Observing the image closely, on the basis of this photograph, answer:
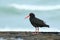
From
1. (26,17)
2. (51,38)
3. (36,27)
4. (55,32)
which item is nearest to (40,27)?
(36,27)

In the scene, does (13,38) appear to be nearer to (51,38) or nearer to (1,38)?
(1,38)

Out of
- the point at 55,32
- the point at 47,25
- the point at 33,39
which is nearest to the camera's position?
the point at 33,39

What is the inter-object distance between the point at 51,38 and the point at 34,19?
638cm

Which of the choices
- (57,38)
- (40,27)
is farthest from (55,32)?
(40,27)

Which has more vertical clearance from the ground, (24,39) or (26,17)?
(26,17)

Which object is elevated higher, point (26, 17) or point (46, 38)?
point (26, 17)

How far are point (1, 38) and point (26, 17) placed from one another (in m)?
7.72

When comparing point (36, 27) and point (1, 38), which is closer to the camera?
point (1, 38)

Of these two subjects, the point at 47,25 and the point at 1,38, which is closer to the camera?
the point at 1,38

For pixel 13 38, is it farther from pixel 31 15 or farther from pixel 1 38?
pixel 31 15

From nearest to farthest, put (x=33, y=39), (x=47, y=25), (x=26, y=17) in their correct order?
(x=33, y=39) < (x=47, y=25) < (x=26, y=17)

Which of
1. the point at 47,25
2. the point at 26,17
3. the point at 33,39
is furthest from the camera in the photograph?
the point at 26,17

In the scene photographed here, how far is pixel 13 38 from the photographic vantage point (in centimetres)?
1427

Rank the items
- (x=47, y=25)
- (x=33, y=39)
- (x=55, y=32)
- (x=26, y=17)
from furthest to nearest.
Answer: (x=26, y=17) < (x=47, y=25) < (x=55, y=32) < (x=33, y=39)
